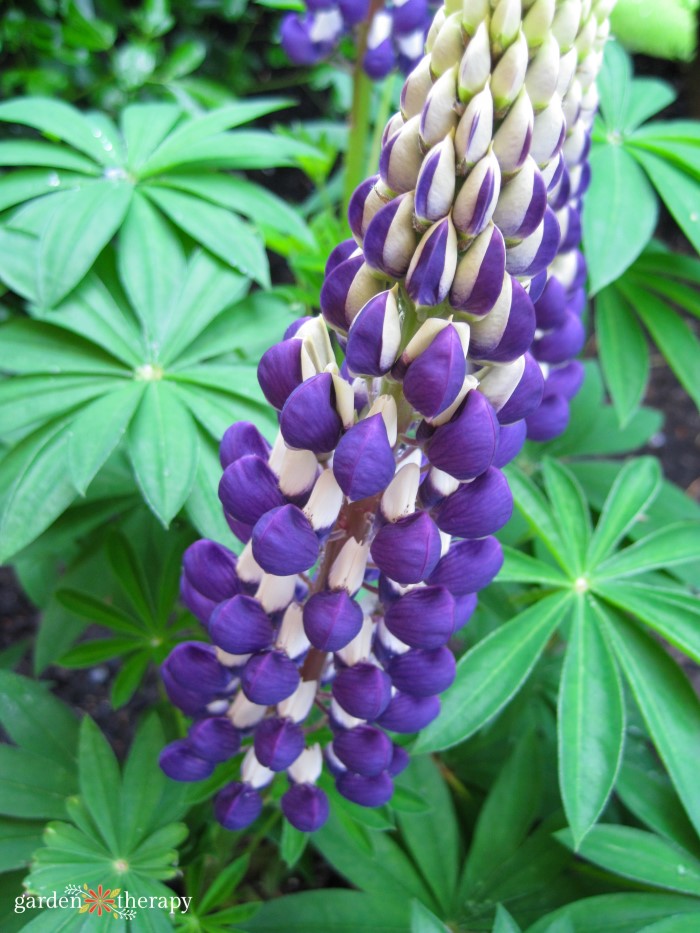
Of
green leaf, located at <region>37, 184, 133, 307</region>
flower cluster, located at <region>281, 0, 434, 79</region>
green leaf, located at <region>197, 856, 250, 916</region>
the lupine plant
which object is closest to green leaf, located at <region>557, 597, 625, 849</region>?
the lupine plant

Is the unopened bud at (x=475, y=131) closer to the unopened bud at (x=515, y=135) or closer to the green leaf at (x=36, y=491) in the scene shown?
the unopened bud at (x=515, y=135)

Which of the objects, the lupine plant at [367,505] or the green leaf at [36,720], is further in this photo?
the green leaf at [36,720]

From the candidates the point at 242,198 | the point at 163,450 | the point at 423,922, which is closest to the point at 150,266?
the point at 242,198

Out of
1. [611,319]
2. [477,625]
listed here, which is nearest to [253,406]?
[477,625]

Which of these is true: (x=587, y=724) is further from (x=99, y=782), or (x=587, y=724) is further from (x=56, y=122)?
(x=56, y=122)

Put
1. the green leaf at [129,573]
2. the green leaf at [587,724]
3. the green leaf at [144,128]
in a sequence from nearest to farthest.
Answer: the green leaf at [587,724]
the green leaf at [129,573]
the green leaf at [144,128]

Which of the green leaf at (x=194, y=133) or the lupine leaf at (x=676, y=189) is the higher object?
the green leaf at (x=194, y=133)

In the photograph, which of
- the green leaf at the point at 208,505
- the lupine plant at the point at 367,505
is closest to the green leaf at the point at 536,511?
the lupine plant at the point at 367,505
